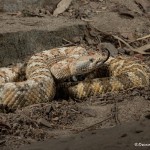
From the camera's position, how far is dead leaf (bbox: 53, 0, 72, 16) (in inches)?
454

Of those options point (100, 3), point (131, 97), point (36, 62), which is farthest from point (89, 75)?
point (100, 3)

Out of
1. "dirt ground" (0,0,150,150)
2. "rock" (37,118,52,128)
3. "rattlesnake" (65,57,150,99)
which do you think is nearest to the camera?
"dirt ground" (0,0,150,150)

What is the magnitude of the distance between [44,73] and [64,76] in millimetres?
390

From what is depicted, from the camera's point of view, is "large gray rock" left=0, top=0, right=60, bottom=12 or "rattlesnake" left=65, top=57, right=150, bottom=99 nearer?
"rattlesnake" left=65, top=57, right=150, bottom=99

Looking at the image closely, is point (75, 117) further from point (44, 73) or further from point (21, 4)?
point (21, 4)

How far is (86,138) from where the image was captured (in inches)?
209

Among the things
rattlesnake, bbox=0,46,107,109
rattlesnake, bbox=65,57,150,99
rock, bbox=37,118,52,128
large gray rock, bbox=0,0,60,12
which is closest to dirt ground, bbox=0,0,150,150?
rock, bbox=37,118,52,128

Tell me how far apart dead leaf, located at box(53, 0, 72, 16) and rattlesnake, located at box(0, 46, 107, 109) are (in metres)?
1.78

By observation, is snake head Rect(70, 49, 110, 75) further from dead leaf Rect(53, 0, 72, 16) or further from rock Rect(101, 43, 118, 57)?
dead leaf Rect(53, 0, 72, 16)

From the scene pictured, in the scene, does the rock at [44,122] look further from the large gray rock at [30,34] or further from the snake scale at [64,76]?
the large gray rock at [30,34]

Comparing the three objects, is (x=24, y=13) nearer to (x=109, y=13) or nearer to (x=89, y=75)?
(x=109, y=13)

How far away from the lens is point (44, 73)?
8523mm

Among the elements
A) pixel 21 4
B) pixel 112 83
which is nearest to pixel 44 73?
pixel 112 83

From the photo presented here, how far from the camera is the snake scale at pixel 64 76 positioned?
7.89 m
